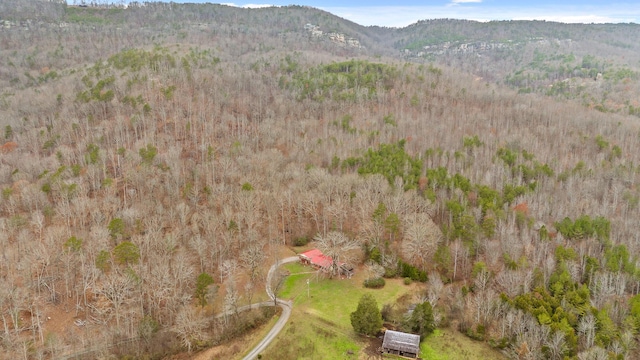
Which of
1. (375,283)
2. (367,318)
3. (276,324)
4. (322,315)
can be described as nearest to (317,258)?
(375,283)

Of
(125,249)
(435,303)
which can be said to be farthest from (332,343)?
(125,249)

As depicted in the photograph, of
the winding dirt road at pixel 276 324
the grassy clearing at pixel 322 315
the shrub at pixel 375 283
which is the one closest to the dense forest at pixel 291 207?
the shrub at pixel 375 283

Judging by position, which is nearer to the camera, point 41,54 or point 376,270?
point 376,270

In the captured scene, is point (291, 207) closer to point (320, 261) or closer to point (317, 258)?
point (317, 258)

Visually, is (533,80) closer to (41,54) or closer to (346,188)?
(346,188)

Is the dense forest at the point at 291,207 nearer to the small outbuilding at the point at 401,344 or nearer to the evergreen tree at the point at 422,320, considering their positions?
the evergreen tree at the point at 422,320

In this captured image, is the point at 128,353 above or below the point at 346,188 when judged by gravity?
below

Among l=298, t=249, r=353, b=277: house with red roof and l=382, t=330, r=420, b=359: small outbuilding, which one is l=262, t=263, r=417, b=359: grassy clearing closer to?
l=298, t=249, r=353, b=277: house with red roof
